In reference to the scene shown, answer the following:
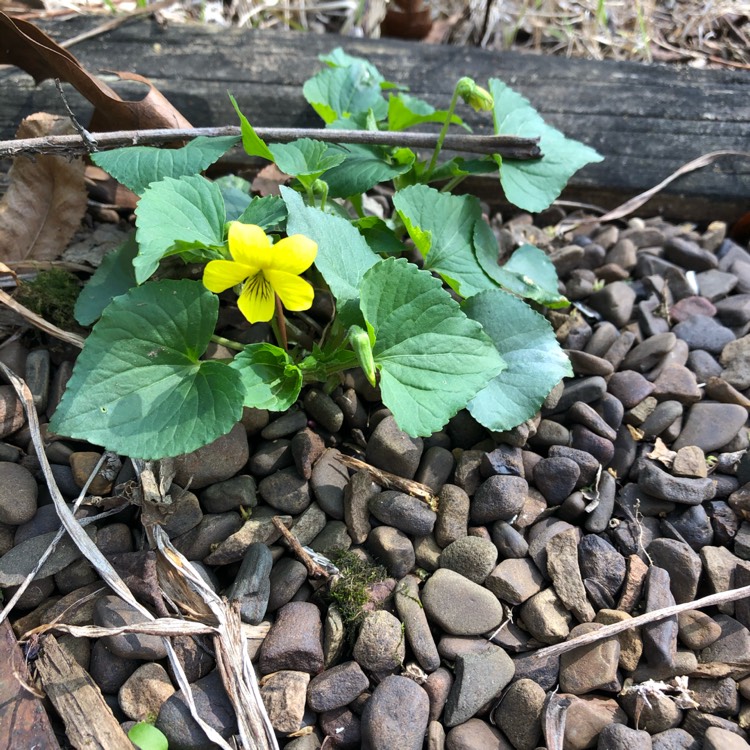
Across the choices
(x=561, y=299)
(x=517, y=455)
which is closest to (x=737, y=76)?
(x=561, y=299)

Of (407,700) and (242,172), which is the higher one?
(242,172)

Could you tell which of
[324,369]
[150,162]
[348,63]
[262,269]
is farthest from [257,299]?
[348,63]

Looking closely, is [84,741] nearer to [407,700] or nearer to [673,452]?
[407,700]

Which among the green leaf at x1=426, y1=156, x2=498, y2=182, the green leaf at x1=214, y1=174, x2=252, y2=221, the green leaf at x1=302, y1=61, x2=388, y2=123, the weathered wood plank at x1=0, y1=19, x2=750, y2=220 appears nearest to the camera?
the green leaf at x1=214, y1=174, x2=252, y2=221

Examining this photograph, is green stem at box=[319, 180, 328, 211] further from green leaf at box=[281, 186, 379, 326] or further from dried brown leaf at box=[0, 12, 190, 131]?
dried brown leaf at box=[0, 12, 190, 131]

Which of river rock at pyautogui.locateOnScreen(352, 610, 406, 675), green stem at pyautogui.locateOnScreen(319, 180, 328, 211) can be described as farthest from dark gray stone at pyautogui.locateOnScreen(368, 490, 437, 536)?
green stem at pyautogui.locateOnScreen(319, 180, 328, 211)

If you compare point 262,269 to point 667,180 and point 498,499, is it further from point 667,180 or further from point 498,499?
point 667,180
